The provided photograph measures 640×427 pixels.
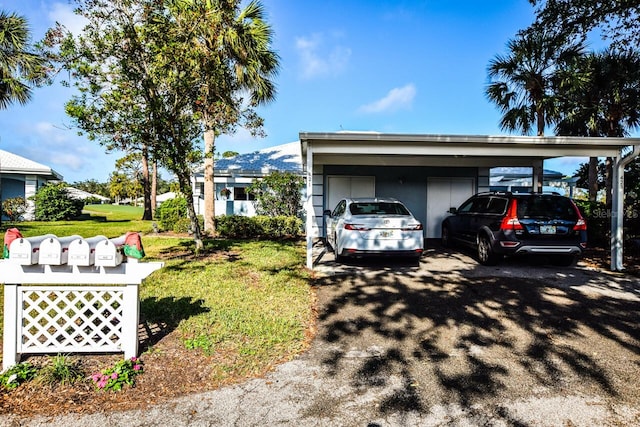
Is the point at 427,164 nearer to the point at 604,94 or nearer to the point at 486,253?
the point at 486,253

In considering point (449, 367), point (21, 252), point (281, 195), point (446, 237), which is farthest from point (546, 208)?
point (281, 195)

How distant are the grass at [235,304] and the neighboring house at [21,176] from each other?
14349 millimetres

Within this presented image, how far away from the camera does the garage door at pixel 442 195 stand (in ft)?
42.1

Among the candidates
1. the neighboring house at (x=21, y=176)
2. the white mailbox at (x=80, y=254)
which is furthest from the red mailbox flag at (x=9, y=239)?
the neighboring house at (x=21, y=176)

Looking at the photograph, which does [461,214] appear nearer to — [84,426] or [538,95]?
[538,95]

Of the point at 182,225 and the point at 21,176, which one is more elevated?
the point at 21,176

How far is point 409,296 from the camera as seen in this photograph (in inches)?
222

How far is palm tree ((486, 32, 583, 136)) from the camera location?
11.6 meters

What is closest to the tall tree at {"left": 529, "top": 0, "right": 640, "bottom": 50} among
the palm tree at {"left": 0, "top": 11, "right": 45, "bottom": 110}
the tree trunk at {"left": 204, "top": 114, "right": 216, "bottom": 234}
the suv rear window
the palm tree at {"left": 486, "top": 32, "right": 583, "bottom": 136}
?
the palm tree at {"left": 486, "top": 32, "right": 583, "bottom": 136}

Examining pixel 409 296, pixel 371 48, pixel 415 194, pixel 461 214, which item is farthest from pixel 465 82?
pixel 409 296

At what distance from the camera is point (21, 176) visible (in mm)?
18625

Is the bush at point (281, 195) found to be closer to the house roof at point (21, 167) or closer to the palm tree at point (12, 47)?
the palm tree at point (12, 47)

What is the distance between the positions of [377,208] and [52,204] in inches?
705

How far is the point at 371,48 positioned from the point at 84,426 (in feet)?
43.6
